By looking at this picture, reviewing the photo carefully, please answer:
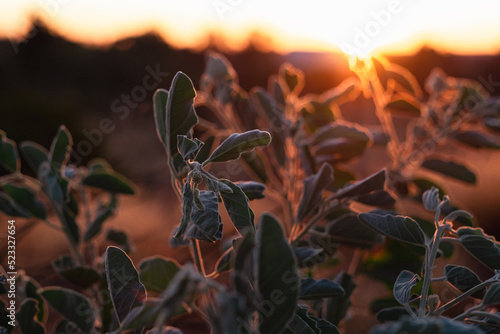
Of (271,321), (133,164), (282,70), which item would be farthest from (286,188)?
(133,164)

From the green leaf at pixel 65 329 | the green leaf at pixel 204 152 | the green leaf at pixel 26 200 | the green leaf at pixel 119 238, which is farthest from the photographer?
the green leaf at pixel 119 238

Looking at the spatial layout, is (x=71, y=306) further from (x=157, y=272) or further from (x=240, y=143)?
(x=240, y=143)

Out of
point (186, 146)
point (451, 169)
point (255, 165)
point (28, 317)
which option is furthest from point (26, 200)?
point (451, 169)

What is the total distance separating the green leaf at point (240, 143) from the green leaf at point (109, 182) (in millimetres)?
510

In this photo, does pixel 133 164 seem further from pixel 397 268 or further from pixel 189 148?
pixel 189 148

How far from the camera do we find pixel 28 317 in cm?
75

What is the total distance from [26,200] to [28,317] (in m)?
0.37

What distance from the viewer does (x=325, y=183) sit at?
31.8 inches

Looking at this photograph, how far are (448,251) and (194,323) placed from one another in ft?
2.38

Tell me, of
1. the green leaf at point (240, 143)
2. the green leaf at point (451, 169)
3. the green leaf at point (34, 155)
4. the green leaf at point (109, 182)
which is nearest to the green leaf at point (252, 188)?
the green leaf at point (240, 143)

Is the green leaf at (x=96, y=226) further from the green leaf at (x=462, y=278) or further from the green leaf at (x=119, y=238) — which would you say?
the green leaf at (x=462, y=278)

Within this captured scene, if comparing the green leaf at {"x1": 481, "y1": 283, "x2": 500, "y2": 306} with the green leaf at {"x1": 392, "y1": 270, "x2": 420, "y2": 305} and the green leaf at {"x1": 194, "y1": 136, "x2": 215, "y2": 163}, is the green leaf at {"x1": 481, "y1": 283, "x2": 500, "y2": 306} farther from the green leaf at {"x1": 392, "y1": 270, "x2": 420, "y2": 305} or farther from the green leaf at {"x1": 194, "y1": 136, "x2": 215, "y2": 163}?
the green leaf at {"x1": 194, "y1": 136, "x2": 215, "y2": 163}

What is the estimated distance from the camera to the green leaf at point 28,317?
743mm

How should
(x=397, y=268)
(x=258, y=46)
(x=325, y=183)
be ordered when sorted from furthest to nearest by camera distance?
(x=258, y=46)
(x=397, y=268)
(x=325, y=183)
